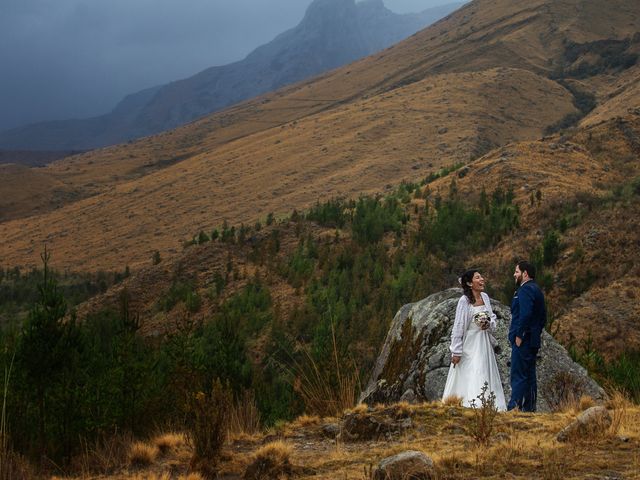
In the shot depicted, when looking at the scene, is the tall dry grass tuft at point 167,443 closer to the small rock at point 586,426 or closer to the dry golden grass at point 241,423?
the dry golden grass at point 241,423

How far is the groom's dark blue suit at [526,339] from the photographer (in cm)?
639

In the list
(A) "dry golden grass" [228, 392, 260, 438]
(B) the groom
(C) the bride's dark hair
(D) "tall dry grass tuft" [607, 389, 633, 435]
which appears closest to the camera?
(D) "tall dry grass tuft" [607, 389, 633, 435]

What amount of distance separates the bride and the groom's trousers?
0.73 feet

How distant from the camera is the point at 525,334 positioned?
21.1 ft

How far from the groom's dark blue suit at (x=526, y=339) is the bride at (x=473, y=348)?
26cm

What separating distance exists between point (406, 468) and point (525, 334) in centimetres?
283

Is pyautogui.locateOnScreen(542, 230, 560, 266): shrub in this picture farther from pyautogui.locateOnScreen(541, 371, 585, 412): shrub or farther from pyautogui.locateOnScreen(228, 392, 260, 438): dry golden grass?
pyautogui.locateOnScreen(228, 392, 260, 438): dry golden grass

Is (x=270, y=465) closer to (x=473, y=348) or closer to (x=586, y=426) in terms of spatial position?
(x=586, y=426)

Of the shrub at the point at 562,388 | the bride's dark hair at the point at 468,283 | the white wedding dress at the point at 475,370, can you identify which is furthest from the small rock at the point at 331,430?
the shrub at the point at 562,388

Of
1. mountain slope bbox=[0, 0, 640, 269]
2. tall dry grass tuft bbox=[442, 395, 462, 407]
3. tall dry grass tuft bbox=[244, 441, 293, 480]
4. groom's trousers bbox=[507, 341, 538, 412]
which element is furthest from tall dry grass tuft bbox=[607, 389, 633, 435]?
mountain slope bbox=[0, 0, 640, 269]

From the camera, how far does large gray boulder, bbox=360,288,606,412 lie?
7.45m

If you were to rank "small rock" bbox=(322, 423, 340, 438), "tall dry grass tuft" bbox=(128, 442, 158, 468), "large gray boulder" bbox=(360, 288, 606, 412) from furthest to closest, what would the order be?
"large gray boulder" bbox=(360, 288, 606, 412) → "small rock" bbox=(322, 423, 340, 438) → "tall dry grass tuft" bbox=(128, 442, 158, 468)

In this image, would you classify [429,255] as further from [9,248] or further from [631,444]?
[9,248]

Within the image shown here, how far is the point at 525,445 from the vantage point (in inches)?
186
